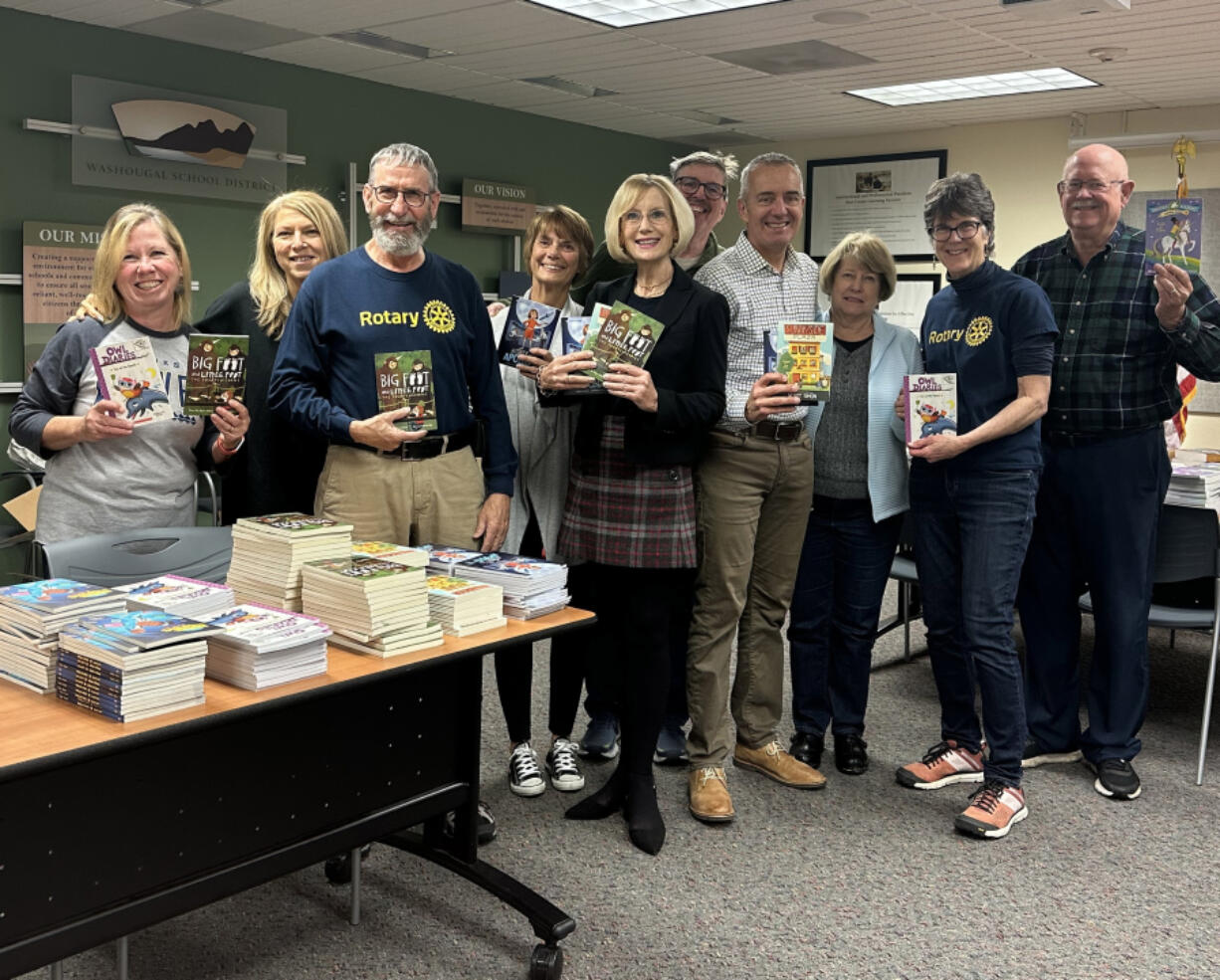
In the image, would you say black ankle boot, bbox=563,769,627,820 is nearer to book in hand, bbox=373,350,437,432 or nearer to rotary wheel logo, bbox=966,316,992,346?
book in hand, bbox=373,350,437,432

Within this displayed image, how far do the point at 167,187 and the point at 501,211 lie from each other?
2.21 metres

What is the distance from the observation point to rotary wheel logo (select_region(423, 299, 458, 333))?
2.77 m

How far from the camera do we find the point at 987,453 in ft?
10.4

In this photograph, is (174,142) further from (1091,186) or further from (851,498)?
(1091,186)

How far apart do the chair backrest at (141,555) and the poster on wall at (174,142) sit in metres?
3.58

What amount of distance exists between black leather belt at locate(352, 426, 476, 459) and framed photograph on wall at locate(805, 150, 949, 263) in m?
5.92

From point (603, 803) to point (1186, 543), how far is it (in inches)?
80.7

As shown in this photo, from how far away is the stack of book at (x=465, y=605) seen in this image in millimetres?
2238

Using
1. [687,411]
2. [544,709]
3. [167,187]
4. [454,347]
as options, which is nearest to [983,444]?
[687,411]

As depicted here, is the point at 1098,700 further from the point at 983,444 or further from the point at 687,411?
the point at 687,411

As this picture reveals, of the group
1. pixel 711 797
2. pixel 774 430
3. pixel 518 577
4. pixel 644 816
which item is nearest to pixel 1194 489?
pixel 774 430

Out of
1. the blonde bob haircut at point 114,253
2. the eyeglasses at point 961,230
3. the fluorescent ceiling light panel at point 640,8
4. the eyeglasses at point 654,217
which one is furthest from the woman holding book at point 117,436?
the fluorescent ceiling light panel at point 640,8

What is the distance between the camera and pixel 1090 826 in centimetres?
324

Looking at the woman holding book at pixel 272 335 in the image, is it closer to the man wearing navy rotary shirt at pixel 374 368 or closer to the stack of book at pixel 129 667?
the man wearing navy rotary shirt at pixel 374 368
